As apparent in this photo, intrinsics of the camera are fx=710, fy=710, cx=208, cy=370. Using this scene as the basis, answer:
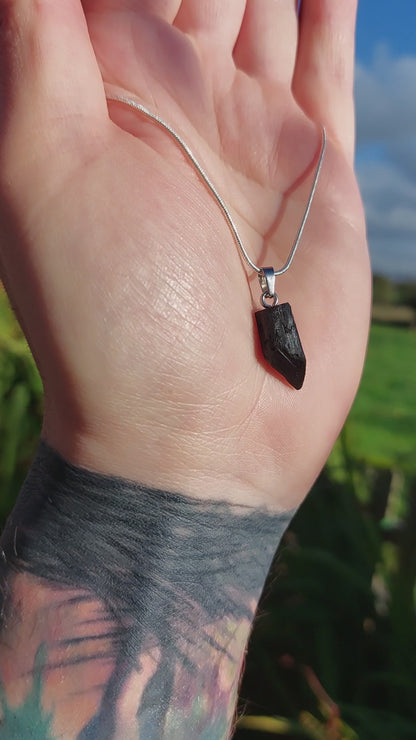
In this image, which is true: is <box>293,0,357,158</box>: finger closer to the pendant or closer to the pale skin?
the pale skin

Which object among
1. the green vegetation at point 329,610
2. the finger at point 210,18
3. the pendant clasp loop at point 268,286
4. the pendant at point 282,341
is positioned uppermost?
the finger at point 210,18

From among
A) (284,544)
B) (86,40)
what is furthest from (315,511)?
(86,40)

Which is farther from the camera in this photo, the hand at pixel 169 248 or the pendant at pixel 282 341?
the pendant at pixel 282 341

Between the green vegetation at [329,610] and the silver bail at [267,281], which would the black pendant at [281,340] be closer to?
the silver bail at [267,281]

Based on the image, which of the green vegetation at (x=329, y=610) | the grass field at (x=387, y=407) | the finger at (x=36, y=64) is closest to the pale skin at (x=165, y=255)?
the finger at (x=36, y=64)

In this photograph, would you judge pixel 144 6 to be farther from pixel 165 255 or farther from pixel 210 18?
pixel 165 255

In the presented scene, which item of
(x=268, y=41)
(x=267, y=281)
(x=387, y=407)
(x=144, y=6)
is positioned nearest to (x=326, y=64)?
(x=268, y=41)
